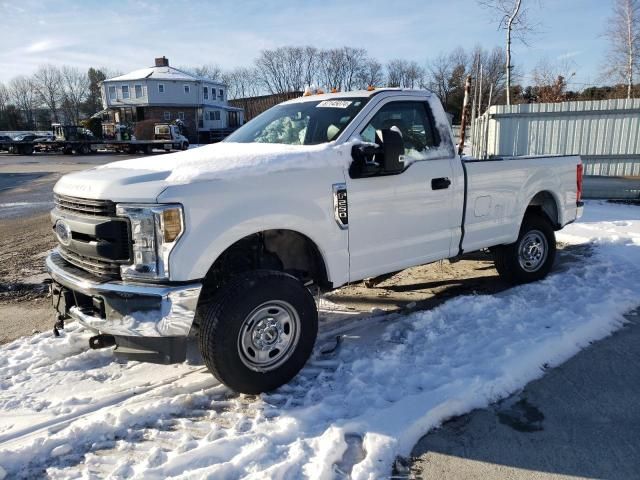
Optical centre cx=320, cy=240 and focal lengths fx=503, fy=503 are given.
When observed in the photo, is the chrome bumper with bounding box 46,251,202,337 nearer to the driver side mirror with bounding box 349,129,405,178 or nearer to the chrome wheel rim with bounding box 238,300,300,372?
the chrome wheel rim with bounding box 238,300,300,372

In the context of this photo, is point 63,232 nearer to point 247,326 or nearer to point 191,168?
point 191,168

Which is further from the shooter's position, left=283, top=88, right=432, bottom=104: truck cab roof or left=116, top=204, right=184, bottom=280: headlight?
left=283, top=88, right=432, bottom=104: truck cab roof

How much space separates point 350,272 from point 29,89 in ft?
361

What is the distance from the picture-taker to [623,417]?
326 cm

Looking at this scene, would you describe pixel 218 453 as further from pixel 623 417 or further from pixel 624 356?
pixel 624 356

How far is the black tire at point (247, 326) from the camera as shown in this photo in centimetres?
329

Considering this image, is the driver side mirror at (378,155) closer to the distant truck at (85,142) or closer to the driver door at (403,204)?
the driver door at (403,204)

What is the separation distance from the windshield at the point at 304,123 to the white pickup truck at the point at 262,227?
17 millimetres

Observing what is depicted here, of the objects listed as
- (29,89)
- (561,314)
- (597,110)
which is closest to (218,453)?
(561,314)

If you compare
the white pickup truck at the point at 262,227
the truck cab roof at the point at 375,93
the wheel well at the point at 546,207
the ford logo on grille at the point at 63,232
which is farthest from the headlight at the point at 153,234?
the wheel well at the point at 546,207

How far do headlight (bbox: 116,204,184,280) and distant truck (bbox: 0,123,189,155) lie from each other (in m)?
36.6

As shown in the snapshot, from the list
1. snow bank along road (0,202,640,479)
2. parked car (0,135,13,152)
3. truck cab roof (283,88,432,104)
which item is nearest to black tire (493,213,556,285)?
snow bank along road (0,202,640,479)

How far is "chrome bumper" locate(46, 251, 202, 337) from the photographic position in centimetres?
312

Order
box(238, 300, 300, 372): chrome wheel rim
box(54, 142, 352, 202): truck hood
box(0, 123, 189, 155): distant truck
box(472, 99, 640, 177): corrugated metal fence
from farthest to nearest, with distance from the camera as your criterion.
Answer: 1. box(0, 123, 189, 155): distant truck
2. box(472, 99, 640, 177): corrugated metal fence
3. box(238, 300, 300, 372): chrome wheel rim
4. box(54, 142, 352, 202): truck hood
